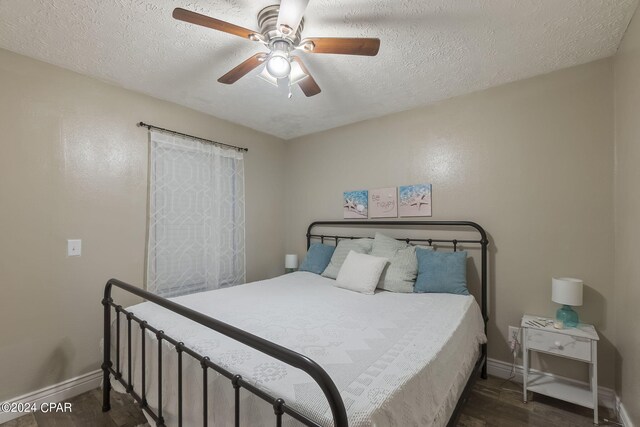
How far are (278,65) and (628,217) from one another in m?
2.27

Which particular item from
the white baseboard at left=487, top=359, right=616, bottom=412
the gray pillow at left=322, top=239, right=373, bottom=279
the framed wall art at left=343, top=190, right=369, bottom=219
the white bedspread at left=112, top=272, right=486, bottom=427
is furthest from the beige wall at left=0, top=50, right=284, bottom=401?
the white baseboard at left=487, top=359, right=616, bottom=412

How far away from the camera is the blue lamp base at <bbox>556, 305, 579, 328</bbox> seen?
1995mm

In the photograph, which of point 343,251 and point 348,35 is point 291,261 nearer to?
point 343,251

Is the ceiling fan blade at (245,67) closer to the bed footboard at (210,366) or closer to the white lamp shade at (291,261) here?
the bed footboard at (210,366)

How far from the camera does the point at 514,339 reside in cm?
235

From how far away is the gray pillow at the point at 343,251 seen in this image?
9.46 ft

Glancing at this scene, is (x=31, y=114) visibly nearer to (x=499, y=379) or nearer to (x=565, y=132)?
(x=565, y=132)

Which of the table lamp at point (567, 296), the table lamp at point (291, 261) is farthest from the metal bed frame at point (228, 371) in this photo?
the table lamp at point (291, 261)

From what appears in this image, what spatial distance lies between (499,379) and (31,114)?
13.4 feet

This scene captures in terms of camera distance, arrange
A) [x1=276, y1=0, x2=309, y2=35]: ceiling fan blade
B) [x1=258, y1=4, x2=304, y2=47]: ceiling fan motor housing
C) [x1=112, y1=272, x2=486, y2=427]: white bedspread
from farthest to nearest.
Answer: [x1=258, y1=4, x2=304, y2=47]: ceiling fan motor housing, [x1=276, y1=0, x2=309, y2=35]: ceiling fan blade, [x1=112, y1=272, x2=486, y2=427]: white bedspread

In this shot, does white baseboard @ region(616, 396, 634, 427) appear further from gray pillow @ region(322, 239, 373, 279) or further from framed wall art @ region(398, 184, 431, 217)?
gray pillow @ region(322, 239, 373, 279)

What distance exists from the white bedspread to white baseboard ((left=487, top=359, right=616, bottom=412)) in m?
0.54

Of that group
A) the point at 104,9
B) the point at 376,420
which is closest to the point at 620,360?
the point at 376,420

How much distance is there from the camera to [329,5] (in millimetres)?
1567
